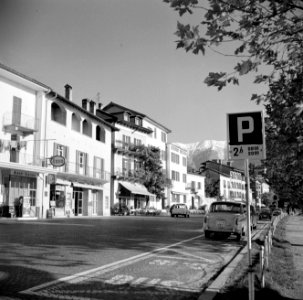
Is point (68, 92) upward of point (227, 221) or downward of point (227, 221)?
upward

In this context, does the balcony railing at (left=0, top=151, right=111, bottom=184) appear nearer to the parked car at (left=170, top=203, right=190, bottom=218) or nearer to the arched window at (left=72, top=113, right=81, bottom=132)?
the arched window at (left=72, top=113, right=81, bottom=132)

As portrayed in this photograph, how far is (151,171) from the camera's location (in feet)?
182

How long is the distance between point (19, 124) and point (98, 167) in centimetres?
1406

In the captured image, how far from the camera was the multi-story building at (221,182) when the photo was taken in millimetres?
93562

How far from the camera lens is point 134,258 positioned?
9.73 m

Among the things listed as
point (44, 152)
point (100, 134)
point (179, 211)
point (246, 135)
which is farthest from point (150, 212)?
point (246, 135)

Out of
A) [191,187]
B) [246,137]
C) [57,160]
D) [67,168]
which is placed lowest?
[246,137]

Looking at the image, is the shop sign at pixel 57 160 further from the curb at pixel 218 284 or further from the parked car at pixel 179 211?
the curb at pixel 218 284

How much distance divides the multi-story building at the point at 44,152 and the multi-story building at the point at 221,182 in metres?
51.6

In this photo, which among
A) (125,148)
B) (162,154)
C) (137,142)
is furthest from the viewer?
(162,154)

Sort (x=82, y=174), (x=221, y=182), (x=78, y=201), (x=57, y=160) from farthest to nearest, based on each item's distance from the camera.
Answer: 1. (x=221, y=182)
2. (x=78, y=201)
3. (x=82, y=174)
4. (x=57, y=160)

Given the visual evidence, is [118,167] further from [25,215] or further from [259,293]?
[259,293]

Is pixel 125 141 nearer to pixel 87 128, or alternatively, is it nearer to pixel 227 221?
pixel 87 128

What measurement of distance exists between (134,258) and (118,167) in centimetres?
4021
